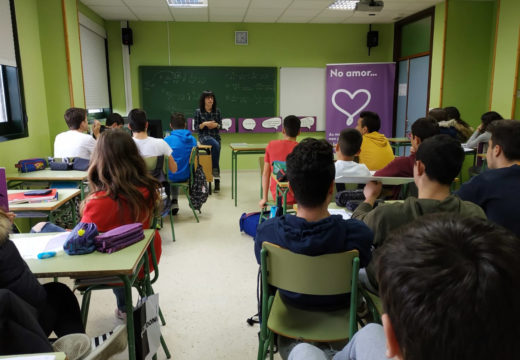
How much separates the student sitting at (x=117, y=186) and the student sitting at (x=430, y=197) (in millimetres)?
1134

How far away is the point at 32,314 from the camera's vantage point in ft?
4.00

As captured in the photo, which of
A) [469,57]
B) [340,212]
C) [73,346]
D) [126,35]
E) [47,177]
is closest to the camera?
[73,346]

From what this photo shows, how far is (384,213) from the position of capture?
1618 millimetres

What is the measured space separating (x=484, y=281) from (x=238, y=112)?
7251 mm

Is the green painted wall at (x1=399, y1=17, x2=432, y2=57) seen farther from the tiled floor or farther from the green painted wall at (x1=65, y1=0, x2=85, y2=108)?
the green painted wall at (x1=65, y1=0, x2=85, y2=108)

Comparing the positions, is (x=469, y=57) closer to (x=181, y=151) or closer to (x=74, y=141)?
(x=181, y=151)

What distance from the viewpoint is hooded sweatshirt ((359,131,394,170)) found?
11.2 ft

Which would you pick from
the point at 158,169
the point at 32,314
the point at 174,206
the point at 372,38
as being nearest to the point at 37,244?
the point at 32,314

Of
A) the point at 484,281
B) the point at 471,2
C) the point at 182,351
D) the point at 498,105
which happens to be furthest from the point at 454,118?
the point at 484,281

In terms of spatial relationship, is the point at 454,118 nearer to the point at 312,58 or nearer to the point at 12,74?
the point at 312,58

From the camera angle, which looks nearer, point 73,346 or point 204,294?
point 73,346

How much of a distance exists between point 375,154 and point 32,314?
2852 mm

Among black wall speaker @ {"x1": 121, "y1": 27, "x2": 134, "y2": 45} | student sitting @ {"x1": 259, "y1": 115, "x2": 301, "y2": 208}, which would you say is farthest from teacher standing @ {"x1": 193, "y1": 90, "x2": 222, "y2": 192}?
student sitting @ {"x1": 259, "y1": 115, "x2": 301, "y2": 208}

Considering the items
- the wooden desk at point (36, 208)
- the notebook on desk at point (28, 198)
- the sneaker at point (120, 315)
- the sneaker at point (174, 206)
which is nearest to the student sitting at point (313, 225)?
the sneaker at point (120, 315)
